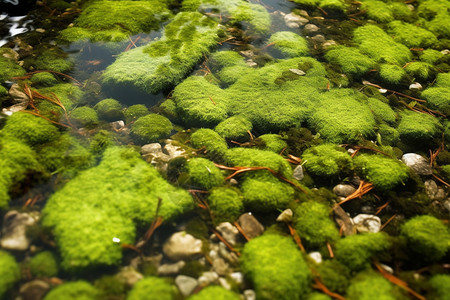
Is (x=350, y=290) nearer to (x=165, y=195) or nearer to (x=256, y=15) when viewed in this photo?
(x=165, y=195)

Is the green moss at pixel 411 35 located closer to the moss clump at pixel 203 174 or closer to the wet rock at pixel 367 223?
the wet rock at pixel 367 223

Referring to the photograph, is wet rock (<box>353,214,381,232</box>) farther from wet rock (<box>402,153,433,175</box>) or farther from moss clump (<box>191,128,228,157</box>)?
moss clump (<box>191,128,228,157</box>)

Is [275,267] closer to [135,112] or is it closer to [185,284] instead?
[185,284]

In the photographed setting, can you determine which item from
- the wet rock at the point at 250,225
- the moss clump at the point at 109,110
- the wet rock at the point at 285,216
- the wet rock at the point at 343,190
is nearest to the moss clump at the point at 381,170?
the wet rock at the point at 343,190

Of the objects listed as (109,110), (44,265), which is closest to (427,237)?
(44,265)

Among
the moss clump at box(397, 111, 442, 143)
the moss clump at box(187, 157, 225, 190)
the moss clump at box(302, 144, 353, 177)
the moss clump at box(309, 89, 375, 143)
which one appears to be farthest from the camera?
the moss clump at box(397, 111, 442, 143)

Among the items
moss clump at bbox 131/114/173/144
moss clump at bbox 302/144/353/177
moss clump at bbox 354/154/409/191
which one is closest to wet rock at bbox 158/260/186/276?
moss clump at bbox 131/114/173/144
